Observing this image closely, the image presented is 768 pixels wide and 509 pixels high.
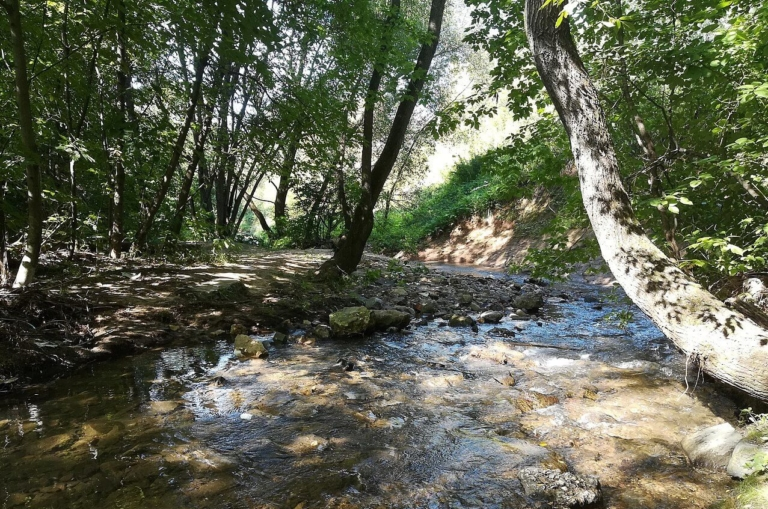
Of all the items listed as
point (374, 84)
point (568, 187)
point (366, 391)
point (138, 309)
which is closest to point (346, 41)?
point (374, 84)

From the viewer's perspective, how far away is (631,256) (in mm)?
3277

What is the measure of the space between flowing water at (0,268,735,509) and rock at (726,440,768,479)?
9 cm

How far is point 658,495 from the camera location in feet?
8.20

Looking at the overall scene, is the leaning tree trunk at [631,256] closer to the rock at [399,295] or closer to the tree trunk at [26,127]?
the tree trunk at [26,127]

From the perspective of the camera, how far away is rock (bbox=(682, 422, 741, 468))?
274 cm

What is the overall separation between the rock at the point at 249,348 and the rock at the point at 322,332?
984 mm

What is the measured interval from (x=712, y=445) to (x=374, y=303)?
5.42 metres

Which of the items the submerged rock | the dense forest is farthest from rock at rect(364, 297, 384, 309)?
the dense forest

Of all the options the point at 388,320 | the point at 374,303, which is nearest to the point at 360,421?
the point at 388,320

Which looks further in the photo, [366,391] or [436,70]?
[436,70]

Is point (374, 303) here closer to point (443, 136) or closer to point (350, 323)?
point (350, 323)

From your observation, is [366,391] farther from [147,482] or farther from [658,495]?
[658,495]

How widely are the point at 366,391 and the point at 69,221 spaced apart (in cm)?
471

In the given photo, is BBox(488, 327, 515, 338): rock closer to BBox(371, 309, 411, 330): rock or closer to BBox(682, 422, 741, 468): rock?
BBox(371, 309, 411, 330): rock
